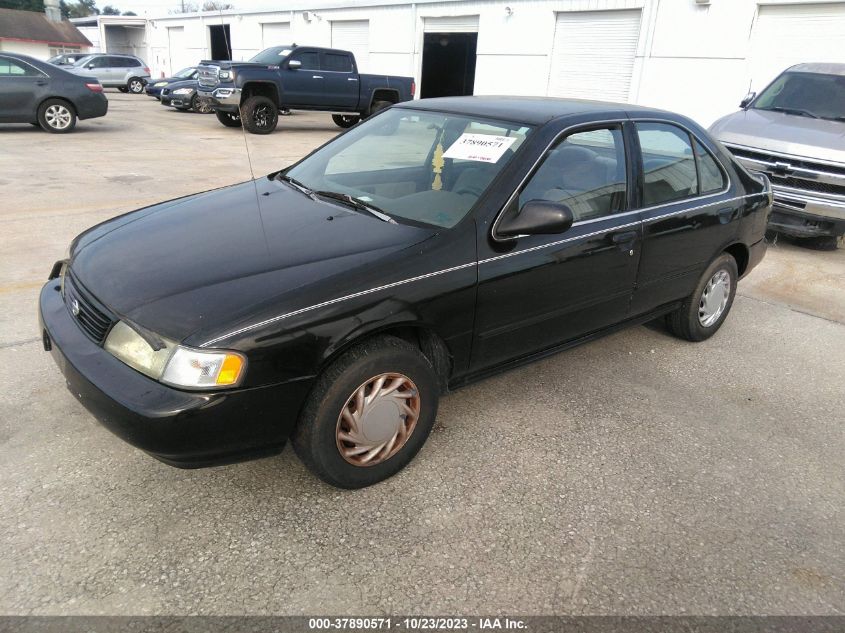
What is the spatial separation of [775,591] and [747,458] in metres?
0.95

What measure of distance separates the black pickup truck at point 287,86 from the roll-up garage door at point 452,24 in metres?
3.28

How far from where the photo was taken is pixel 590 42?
15.3 meters

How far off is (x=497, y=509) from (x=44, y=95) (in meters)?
13.7

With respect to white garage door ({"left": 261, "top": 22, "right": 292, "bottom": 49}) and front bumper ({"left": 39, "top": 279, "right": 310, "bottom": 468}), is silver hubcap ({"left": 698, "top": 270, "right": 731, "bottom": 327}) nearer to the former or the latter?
front bumper ({"left": 39, "top": 279, "right": 310, "bottom": 468})

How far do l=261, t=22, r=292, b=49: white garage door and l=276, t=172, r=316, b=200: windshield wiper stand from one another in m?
25.3

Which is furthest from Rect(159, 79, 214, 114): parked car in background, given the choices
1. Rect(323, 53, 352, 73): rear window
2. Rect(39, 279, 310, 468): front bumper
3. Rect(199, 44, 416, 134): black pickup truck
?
Rect(39, 279, 310, 468): front bumper

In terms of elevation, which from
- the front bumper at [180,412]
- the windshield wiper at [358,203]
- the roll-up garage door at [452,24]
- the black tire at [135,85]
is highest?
the roll-up garage door at [452,24]

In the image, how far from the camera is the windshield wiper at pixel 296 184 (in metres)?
3.41

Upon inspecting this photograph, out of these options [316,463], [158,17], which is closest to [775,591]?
[316,463]

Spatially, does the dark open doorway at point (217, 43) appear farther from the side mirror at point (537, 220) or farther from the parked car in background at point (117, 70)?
the side mirror at point (537, 220)

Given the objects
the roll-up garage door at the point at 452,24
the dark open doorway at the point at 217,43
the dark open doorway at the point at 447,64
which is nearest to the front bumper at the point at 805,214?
the roll-up garage door at the point at 452,24

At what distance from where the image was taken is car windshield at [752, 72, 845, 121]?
299 inches

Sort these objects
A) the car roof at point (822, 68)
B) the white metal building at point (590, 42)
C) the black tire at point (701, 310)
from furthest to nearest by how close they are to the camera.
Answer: the white metal building at point (590, 42), the car roof at point (822, 68), the black tire at point (701, 310)

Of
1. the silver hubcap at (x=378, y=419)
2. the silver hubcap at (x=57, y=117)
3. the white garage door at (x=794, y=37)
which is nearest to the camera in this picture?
the silver hubcap at (x=378, y=419)
